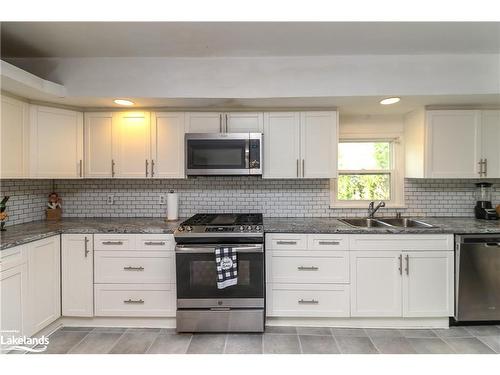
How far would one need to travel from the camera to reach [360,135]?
313 centimetres

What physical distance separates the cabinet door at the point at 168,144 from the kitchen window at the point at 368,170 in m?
1.81

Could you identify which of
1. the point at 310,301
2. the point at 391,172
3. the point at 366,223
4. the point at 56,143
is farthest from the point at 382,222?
the point at 56,143

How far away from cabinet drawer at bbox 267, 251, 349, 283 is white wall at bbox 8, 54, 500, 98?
143 cm

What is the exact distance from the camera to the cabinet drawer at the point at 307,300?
240 centimetres

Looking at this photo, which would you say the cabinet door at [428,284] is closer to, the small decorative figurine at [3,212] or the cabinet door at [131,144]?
Result: the cabinet door at [131,144]

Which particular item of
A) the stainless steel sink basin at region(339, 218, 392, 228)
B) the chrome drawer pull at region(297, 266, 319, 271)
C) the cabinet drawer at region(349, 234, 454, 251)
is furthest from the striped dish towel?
the stainless steel sink basin at region(339, 218, 392, 228)

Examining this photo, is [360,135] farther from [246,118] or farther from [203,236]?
[203,236]

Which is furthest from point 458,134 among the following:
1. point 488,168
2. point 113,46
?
point 113,46

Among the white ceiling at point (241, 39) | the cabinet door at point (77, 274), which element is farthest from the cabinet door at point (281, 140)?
the cabinet door at point (77, 274)

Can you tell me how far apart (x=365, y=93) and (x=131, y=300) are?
277 centimetres

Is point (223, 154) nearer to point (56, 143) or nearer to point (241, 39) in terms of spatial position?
point (241, 39)

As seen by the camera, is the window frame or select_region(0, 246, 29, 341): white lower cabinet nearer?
select_region(0, 246, 29, 341): white lower cabinet

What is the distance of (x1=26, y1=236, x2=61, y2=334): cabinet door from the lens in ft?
7.00

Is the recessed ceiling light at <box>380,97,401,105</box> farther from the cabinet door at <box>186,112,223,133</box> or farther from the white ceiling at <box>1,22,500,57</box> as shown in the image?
the cabinet door at <box>186,112,223,133</box>
